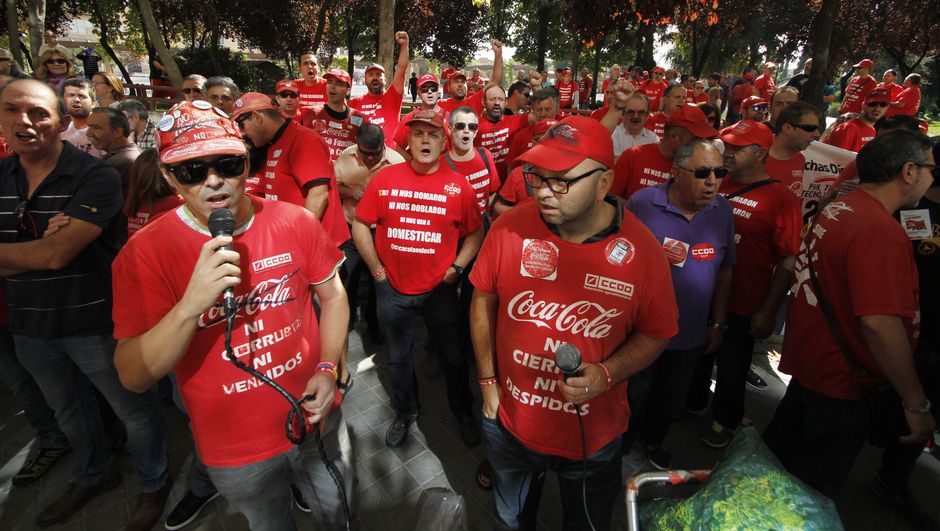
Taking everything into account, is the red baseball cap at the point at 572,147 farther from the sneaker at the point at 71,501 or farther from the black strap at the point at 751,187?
the sneaker at the point at 71,501

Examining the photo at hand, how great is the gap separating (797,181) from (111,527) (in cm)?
596

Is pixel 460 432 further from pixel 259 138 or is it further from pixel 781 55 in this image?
pixel 781 55

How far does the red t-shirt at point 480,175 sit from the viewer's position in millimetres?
4297

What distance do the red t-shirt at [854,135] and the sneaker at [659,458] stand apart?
5.35 metres

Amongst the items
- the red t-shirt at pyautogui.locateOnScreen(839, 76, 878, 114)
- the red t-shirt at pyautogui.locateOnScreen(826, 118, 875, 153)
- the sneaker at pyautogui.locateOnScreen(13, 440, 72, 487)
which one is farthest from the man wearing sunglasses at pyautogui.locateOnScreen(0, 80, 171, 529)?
the red t-shirt at pyautogui.locateOnScreen(839, 76, 878, 114)

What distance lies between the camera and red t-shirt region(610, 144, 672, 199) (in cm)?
406

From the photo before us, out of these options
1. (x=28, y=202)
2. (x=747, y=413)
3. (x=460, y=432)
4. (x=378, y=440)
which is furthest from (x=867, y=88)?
(x=28, y=202)

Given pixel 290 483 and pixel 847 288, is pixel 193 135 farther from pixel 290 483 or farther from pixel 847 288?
pixel 847 288

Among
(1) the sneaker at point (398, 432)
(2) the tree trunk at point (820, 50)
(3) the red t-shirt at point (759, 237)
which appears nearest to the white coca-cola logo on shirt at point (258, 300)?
(1) the sneaker at point (398, 432)

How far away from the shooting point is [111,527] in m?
2.85

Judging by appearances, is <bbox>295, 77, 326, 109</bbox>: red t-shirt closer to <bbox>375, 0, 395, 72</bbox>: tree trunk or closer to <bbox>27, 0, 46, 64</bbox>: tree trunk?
<bbox>375, 0, 395, 72</bbox>: tree trunk

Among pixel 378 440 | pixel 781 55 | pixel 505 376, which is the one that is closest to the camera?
pixel 505 376

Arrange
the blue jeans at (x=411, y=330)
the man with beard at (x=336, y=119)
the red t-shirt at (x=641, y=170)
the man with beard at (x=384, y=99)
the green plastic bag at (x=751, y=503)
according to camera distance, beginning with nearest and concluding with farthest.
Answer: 1. the green plastic bag at (x=751, y=503)
2. the blue jeans at (x=411, y=330)
3. the red t-shirt at (x=641, y=170)
4. the man with beard at (x=336, y=119)
5. the man with beard at (x=384, y=99)

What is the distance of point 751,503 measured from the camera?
107cm
